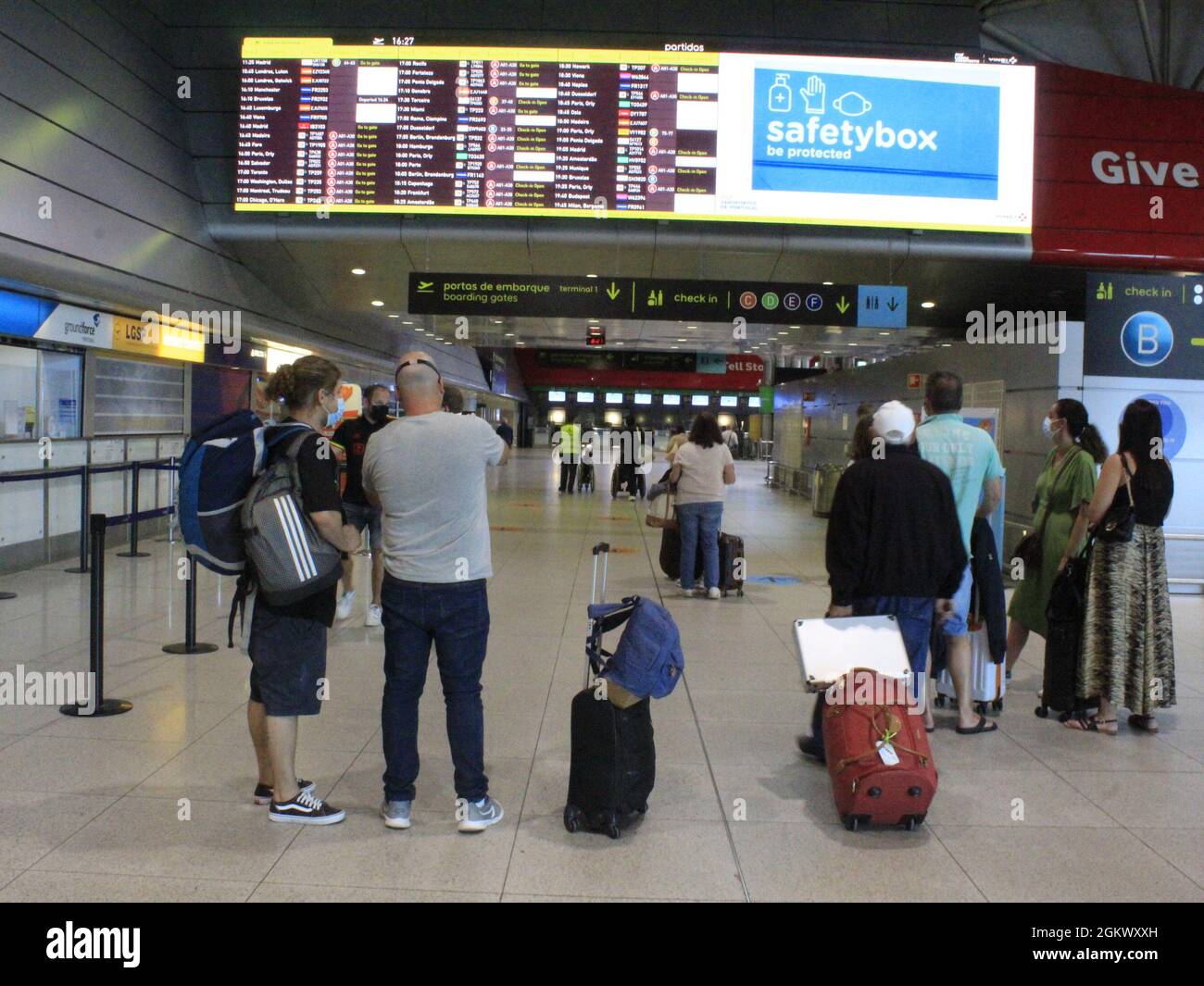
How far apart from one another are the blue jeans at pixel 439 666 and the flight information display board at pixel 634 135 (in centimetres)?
Result: 804

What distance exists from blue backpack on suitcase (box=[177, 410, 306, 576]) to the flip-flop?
137 inches

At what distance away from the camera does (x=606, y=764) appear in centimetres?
360

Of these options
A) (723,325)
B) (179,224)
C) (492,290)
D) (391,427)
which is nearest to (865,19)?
(492,290)

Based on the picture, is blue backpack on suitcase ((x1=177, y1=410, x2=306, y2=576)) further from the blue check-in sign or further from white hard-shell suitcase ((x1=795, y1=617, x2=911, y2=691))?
the blue check-in sign

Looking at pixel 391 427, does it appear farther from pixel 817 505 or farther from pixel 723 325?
pixel 723 325

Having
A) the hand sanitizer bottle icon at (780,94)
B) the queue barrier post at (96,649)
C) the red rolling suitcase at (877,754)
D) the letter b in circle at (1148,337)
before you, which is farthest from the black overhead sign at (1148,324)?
the queue barrier post at (96,649)

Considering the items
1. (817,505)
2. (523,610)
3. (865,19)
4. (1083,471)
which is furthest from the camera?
(817,505)

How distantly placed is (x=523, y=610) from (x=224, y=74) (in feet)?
26.2

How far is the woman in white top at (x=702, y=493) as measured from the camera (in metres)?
8.59

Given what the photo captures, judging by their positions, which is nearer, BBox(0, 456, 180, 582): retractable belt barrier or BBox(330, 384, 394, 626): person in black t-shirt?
BBox(330, 384, 394, 626): person in black t-shirt

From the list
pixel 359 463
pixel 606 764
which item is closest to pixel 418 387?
pixel 606 764

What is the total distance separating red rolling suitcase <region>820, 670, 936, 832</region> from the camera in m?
3.63

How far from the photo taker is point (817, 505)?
17281 mm

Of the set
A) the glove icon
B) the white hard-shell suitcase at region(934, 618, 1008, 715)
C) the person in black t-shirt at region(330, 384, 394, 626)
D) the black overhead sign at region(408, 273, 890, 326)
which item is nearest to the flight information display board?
the glove icon
